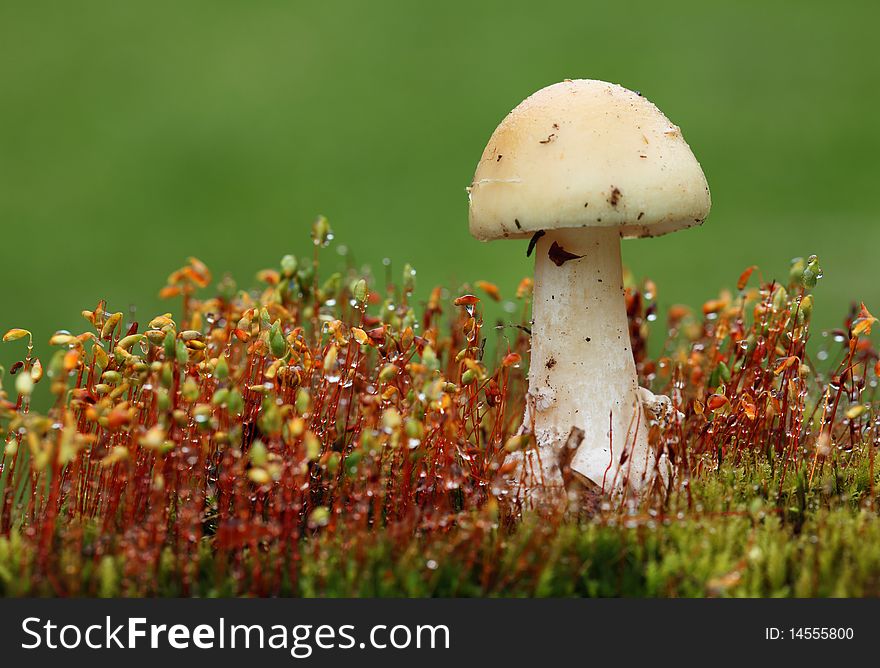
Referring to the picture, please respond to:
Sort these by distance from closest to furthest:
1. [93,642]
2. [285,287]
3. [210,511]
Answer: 1. [93,642]
2. [210,511]
3. [285,287]

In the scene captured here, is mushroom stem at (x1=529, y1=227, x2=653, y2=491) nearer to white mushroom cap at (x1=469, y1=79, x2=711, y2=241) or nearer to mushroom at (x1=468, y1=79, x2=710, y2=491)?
mushroom at (x1=468, y1=79, x2=710, y2=491)

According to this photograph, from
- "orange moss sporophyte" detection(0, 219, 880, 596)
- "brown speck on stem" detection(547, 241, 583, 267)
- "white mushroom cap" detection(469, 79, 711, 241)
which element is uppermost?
"white mushroom cap" detection(469, 79, 711, 241)

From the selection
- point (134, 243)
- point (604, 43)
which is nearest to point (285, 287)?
point (134, 243)

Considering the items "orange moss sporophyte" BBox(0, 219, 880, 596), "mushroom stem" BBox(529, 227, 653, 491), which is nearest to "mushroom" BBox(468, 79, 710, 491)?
"mushroom stem" BBox(529, 227, 653, 491)

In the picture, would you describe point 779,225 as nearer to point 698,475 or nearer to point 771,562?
point 698,475

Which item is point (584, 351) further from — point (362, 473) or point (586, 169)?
point (362, 473)

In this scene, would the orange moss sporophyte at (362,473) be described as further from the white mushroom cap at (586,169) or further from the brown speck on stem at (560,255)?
the white mushroom cap at (586,169)

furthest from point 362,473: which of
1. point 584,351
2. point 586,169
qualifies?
point 586,169

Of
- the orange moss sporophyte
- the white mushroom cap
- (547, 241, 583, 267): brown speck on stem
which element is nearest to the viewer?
the orange moss sporophyte
